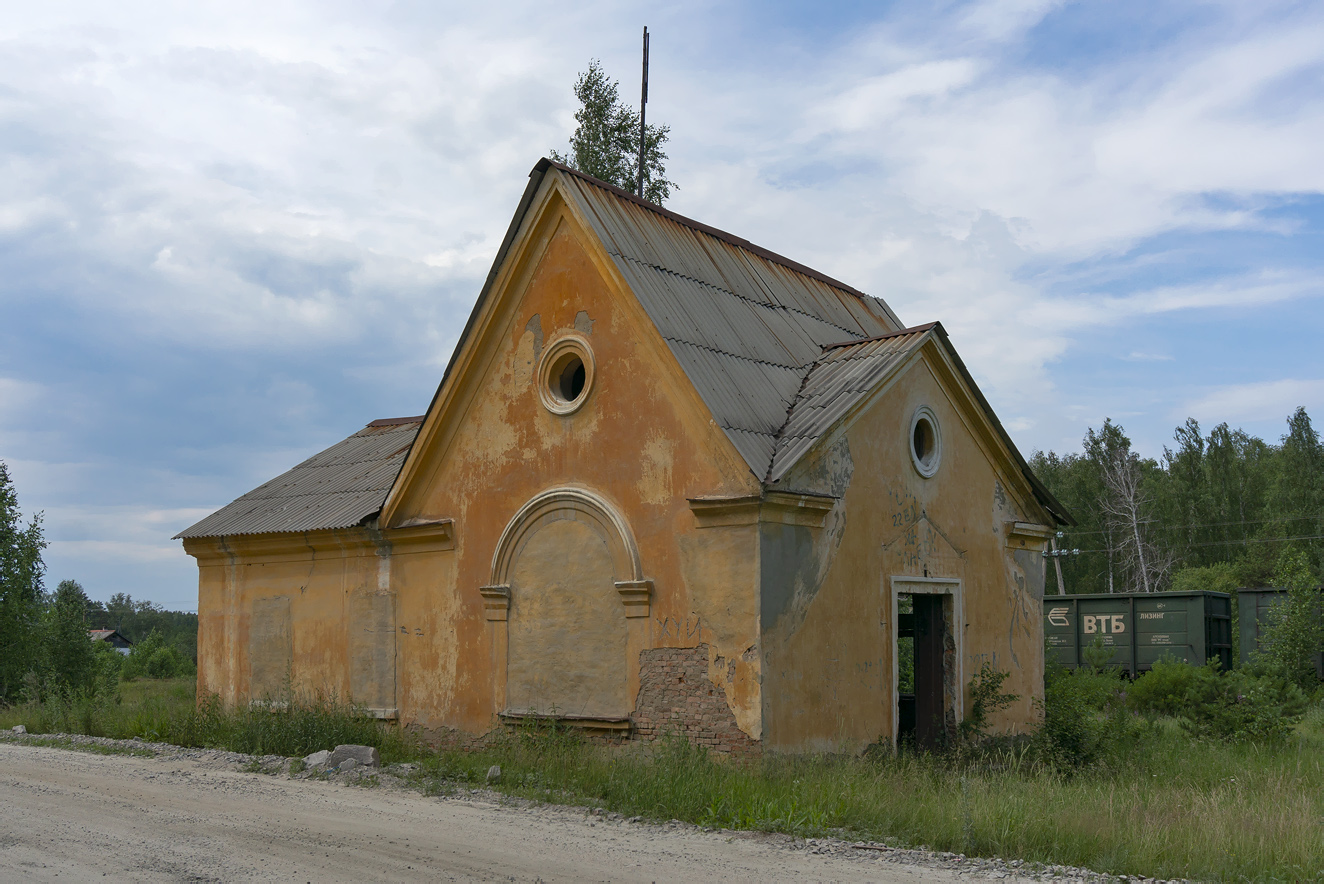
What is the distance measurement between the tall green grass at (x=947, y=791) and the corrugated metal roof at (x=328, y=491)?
2.60m

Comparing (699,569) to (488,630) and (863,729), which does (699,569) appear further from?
(488,630)

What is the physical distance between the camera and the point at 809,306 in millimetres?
14555

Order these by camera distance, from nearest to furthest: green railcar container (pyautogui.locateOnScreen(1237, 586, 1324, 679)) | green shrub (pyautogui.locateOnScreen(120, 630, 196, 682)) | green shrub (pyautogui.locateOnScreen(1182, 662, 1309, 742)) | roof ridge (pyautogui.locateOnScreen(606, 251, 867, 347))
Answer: roof ridge (pyautogui.locateOnScreen(606, 251, 867, 347)) < green shrub (pyautogui.locateOnScreen(1182, 662, 1309, 742)) < green railcar container (pyautogui.locateOnScreen(1237, 586, 1324, 679)) < green shrub (pyautogui.locateOnScreen(120, 630, 196, 682))

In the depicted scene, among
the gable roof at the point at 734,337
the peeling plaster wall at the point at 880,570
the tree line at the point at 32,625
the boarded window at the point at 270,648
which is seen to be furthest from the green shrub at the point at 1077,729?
the tree line at the point at 32,625

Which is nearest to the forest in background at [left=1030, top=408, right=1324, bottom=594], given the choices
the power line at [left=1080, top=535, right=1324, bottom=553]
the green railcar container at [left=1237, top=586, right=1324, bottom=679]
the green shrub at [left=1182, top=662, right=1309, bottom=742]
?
the power line at [left=1080, top=535, right=1324, bottom=553]

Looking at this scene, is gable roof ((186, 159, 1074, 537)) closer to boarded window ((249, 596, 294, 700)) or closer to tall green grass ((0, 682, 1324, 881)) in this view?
boarded window ((249, 596, 294, 700))

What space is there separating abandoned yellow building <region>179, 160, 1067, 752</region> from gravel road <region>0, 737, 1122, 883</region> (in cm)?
218

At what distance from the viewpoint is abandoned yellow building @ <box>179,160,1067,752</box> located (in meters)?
10.1

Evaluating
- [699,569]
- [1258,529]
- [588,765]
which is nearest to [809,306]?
[699,569]

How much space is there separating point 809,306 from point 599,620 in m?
5.80

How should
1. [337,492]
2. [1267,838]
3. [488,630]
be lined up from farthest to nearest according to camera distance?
[337,492]
[488,630]
[1267,838]

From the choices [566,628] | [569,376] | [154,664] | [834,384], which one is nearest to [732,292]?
[834,384]

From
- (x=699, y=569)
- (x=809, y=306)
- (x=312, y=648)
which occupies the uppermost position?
(x=809, y=306)

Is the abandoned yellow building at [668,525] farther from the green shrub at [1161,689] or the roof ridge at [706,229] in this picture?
the green shrub at [1161,689]
